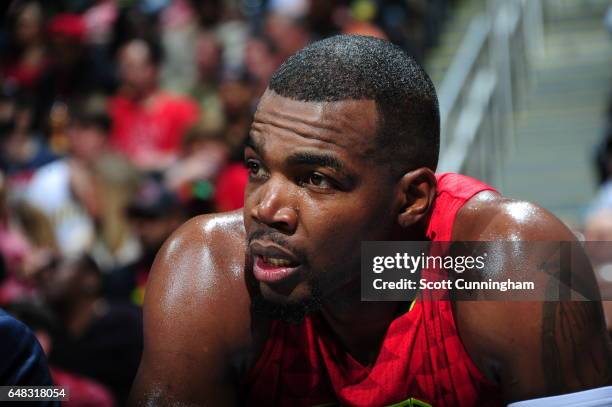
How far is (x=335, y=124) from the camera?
2.06 m

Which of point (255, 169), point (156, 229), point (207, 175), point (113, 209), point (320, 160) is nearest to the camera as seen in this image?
point (320, 160)

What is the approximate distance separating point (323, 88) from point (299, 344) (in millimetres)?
636

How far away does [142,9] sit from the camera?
830cm

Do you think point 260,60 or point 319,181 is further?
point 260,60

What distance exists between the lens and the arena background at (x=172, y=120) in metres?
4.50

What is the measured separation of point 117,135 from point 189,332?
4.51m

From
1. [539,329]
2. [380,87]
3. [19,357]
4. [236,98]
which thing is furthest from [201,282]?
[236,98]

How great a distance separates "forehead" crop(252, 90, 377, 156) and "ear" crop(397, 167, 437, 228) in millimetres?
175

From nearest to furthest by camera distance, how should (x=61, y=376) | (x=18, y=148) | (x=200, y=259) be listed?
(x=200, y=259), (x=61, y=376), (x=18, y=148)

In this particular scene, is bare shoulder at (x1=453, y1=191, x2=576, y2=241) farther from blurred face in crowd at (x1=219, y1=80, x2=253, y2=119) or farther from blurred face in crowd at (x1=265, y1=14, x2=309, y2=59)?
blurred face in crowd at (x1=265, y1=14, x2=309, y2=59)

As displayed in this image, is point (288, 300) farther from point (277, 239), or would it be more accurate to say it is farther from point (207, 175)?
point (207, 175)

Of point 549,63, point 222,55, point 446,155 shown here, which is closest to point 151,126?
point 222,55

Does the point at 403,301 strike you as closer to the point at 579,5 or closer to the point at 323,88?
the point at 323,88

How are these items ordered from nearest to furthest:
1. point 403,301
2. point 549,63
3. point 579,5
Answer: point 403,301
point 549,63
point 579,5
